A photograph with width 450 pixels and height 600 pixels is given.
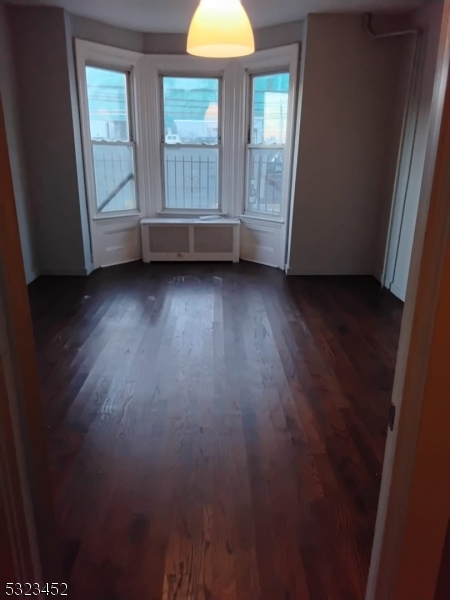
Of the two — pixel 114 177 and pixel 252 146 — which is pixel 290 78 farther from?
pixel 114 177

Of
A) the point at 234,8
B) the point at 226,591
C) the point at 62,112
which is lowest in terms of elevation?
the point at 226,591

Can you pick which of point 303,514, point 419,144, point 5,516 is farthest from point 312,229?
point 5,516

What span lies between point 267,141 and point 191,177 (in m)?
1.11

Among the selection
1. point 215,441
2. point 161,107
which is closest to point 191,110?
point 161,107

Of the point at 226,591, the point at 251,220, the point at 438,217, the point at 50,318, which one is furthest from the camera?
the point at 251,220

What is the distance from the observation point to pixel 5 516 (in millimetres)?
853

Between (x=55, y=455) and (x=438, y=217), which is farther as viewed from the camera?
(x=55, y=455)

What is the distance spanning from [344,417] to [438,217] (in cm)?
198

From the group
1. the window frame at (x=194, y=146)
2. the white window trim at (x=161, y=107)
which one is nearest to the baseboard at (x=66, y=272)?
the white window trim at (x=161, y=107)

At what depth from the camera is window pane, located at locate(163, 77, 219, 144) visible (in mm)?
5406

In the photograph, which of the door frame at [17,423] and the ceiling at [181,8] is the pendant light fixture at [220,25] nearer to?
the ceiling at [181,8]

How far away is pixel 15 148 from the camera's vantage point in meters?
4.50

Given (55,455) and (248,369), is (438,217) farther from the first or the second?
(248,369)

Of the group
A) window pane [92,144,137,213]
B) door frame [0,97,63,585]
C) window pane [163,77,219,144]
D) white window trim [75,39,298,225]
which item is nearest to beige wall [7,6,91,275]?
white window trim [75,39,298,225]
